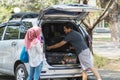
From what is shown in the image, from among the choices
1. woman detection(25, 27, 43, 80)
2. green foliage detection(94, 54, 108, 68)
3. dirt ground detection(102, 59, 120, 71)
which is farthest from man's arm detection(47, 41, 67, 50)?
green foliage detection(94, 54, 108, 68)

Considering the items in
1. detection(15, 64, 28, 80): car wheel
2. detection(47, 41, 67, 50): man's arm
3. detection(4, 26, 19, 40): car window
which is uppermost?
detection(4, 26, 19, 40): car window

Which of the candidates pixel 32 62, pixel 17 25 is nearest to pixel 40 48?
pixel 32 62

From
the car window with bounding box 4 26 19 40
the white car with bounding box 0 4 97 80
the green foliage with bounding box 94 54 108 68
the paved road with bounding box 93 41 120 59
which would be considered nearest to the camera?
the white car with bounding box 0 4 97 80

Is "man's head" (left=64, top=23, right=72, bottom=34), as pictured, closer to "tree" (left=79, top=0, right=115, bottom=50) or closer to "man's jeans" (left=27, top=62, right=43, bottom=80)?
"man's jeans" (left=27, top=62, right=43, bottom=80)

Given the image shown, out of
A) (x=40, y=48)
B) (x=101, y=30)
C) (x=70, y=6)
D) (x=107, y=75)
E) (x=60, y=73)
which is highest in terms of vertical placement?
(x=70, y=6)

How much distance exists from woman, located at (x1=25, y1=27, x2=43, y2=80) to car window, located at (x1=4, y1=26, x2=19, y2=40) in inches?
56.6

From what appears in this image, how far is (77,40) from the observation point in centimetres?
982

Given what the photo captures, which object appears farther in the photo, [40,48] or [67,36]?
[67,36]

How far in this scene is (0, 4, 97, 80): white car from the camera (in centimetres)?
962

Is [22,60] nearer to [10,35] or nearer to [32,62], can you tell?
[32,62]

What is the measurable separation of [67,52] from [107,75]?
8.89 ft

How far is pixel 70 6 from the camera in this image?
9.59m

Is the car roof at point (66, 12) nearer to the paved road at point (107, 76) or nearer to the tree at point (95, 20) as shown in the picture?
the paved road at point (107, 76)

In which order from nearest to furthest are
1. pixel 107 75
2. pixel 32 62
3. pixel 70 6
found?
pixel 32 62 → pixel 70 6 → pixel 107 75
